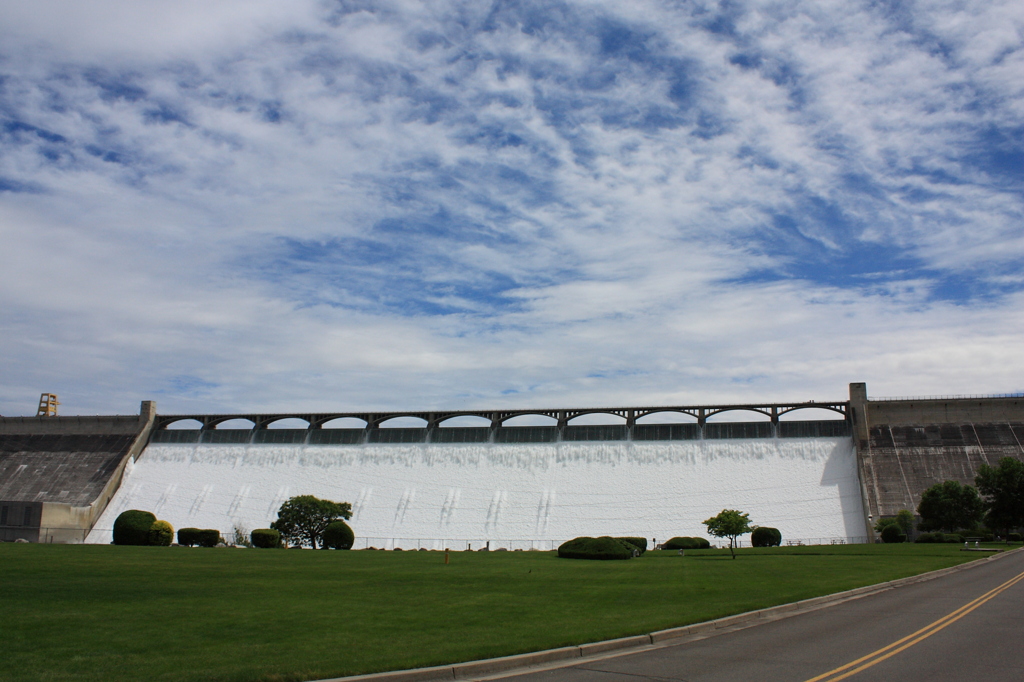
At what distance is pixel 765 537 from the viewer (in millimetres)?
55625

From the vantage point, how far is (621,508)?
6378 cm

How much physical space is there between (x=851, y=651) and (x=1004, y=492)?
53403 mm

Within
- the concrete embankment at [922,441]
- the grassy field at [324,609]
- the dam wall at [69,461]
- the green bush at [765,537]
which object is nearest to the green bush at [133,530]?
the dam wall at [69,461]

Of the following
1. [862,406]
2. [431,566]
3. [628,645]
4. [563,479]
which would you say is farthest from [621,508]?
[628,645]

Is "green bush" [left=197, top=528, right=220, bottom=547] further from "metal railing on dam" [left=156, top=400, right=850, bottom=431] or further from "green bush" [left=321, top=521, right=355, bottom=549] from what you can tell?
"metal railing on dam" [left=156, top=400, right=850, bottom=431]

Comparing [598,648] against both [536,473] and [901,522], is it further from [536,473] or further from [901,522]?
[536,473]

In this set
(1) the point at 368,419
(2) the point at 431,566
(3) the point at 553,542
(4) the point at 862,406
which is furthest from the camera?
(1) the point at 368,419

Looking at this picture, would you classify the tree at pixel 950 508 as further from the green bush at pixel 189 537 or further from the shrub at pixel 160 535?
the shrub at pixel 160 535

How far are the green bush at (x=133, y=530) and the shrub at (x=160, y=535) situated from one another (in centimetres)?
24

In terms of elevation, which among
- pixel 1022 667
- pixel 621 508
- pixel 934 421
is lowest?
pixel 1022 667

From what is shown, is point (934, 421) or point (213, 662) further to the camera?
point (934, 421)

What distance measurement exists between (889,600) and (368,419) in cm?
6519

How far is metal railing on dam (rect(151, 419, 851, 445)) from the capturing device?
6856cm

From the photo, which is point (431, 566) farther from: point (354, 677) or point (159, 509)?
point (159, 509)
